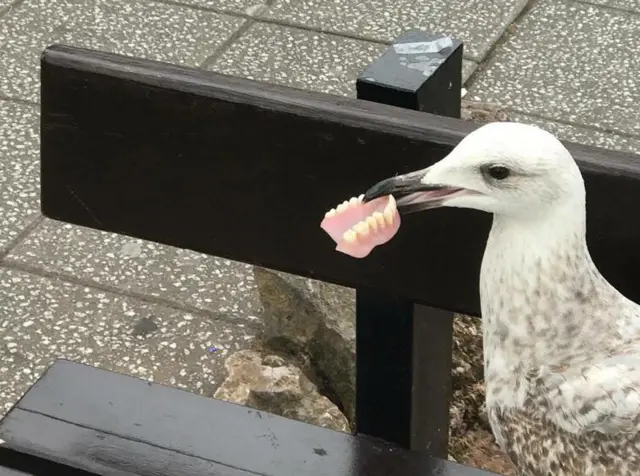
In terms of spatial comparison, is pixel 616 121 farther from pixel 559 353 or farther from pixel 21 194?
pixel 559 353

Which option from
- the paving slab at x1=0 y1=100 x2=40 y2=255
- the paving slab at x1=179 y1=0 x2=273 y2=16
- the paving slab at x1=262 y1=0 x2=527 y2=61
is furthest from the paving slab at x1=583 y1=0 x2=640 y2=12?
the paving slab at x1=0 y1=100 x2=40 y2=255

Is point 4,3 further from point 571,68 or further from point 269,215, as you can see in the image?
point 269,215

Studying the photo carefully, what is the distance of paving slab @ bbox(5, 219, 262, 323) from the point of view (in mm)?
3834

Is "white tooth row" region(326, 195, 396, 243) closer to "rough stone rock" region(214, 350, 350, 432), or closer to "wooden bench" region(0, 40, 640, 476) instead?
"wooden bench" region(0, 40, 640, 476)

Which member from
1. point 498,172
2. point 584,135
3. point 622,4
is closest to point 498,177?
point 498,172

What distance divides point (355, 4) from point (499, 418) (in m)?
3.46

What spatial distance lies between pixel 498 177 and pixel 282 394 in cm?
132

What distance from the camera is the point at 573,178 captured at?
188cm

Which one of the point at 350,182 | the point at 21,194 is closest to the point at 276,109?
the point at 350,182

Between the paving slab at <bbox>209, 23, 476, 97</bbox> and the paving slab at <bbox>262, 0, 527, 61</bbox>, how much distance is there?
0.10 m

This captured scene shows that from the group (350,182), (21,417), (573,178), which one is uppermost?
(573,178)

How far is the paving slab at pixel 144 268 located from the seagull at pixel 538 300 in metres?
1.75

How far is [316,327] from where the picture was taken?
3.31 m

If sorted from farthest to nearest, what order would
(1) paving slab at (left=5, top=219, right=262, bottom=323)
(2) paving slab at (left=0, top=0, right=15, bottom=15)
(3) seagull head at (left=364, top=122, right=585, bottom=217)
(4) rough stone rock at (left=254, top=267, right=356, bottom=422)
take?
1. (2) paving slab at (left=0, top=0, right=15, bottom=15)
2. (1) paving slab at (left=5, top=219, right=262, bottom=323)
3. (4) rough stone rock at (left=254, top=267, right=356, bottom=422)
4. (3) seagull head at (left=364, top=122, right=585, bottom=217)
